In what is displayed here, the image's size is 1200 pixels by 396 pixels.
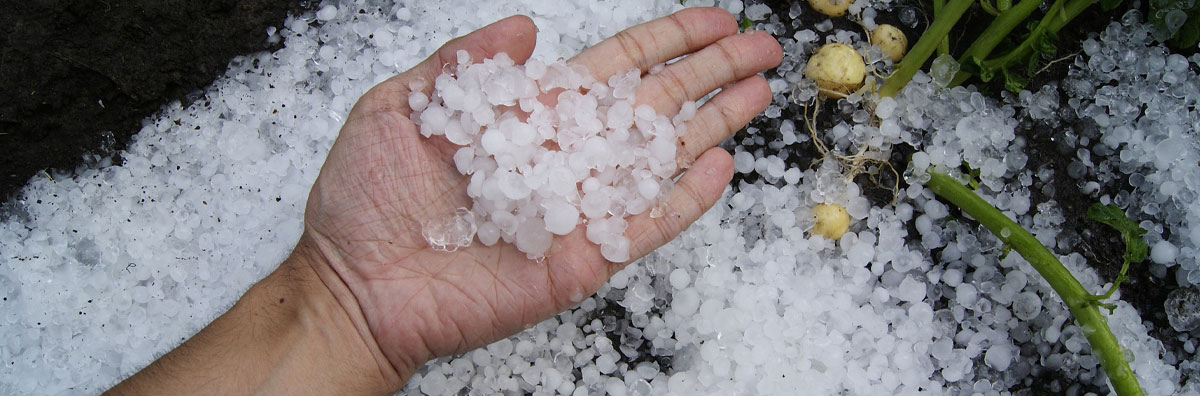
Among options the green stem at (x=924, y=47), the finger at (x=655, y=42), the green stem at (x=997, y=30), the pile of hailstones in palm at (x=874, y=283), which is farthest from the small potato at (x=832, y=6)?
the finger at (x=655, y=42)

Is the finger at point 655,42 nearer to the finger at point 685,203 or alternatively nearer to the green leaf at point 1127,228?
the finger at point 685,203

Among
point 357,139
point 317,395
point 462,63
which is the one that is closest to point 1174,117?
point 462,63

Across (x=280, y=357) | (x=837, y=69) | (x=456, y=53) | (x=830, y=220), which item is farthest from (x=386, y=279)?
(x=837, y=69)

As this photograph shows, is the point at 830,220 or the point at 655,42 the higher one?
the point at 655,42

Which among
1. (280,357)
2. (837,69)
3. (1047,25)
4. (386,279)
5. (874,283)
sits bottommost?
(874,283)

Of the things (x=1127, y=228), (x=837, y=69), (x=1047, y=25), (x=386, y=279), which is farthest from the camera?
(x=837, y=69)

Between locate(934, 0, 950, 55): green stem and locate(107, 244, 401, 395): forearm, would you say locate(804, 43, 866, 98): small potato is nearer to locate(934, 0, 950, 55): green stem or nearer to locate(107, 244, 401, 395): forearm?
locate(934, 0, 950, 55): green stem

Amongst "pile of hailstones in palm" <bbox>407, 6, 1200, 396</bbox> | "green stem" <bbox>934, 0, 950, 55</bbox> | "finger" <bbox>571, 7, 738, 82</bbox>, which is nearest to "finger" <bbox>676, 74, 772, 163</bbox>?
"finger" <bbox>571, 7, 738, 82</bbox>

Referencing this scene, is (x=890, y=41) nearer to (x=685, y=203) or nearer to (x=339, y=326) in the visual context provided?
(x=685, y=203)
